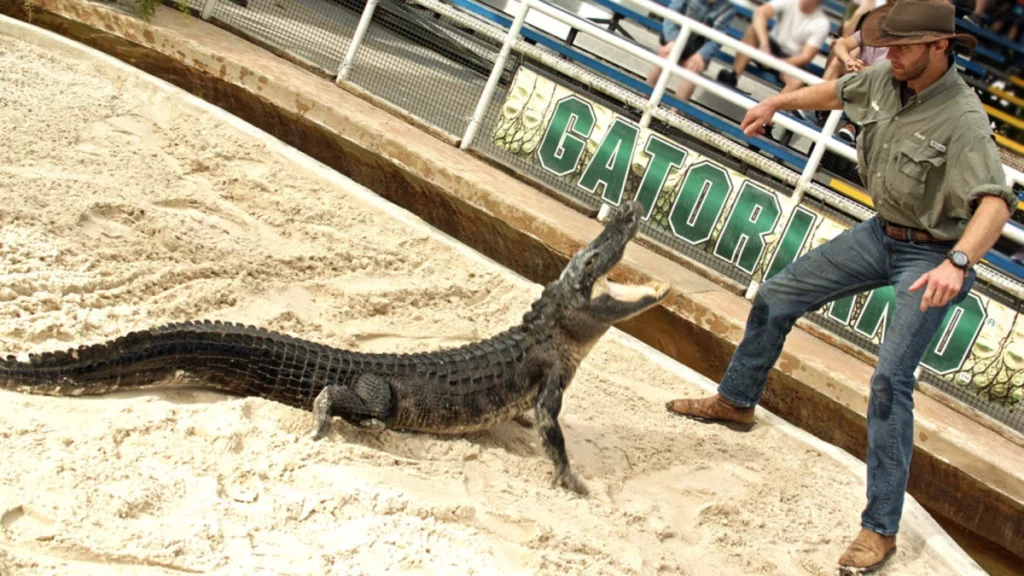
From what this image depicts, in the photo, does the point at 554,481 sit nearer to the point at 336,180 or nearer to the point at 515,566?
the point at 515,566

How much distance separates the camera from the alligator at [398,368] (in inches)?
131

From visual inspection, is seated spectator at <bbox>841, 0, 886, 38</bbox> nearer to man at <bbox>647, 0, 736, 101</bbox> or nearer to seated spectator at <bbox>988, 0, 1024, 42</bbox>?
man at <bbox>647, 0, 736, 101</bbox>

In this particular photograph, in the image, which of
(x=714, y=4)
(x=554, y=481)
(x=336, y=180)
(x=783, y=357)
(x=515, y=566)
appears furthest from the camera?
(x=714, y=4)

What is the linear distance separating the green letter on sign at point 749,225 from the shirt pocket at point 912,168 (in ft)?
6.17

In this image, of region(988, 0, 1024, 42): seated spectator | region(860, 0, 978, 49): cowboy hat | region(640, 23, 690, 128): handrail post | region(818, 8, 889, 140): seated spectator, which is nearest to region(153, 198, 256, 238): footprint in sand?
region(640, 23, 690, 128): handrail post

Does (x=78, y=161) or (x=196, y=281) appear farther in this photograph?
(x=78, y=161)

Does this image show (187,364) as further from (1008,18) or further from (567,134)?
(1008,18)

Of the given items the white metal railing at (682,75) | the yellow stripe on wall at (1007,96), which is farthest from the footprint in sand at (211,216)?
the yellow stripe on wall at (1007,96)

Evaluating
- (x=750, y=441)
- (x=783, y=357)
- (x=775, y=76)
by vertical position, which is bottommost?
(x=750, y=441)

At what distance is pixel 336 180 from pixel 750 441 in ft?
8.40

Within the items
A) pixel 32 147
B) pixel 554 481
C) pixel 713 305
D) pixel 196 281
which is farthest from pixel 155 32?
pixel 554 481

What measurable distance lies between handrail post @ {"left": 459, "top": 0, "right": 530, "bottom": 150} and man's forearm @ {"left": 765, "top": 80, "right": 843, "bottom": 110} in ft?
7.99

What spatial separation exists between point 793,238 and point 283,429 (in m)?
3.25

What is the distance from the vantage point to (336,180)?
5.60 metres
